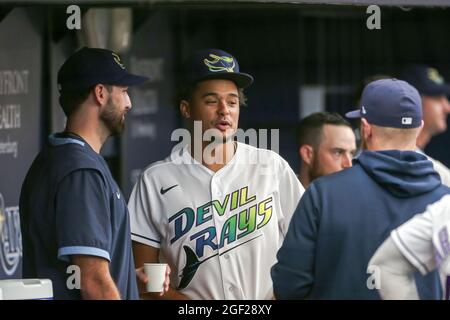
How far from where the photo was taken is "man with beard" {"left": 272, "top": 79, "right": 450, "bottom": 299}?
4.47 m

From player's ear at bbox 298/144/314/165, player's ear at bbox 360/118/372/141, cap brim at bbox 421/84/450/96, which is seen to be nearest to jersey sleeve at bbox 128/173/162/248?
player's ear at bbox 360/118/372/141

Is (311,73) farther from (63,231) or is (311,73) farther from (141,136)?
(63,231)

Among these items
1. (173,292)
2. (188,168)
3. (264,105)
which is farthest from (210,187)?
(264,105)

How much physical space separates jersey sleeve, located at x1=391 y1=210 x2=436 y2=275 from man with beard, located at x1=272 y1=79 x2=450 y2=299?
3 centimetres

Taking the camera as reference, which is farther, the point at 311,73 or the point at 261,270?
the point at 311,73

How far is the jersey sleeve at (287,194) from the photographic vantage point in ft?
16.3

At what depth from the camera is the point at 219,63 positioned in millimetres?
5027

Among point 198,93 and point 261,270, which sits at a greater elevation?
point 198,93

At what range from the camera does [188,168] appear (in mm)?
5023

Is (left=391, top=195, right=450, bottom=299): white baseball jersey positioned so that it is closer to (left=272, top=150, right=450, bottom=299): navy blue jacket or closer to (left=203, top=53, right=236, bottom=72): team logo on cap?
(left=272, top=150, right=450, bottom=299): navy blue jacket

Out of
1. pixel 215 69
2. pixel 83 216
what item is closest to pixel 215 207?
pixel 215 69

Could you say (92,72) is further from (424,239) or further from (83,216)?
(424,239)
